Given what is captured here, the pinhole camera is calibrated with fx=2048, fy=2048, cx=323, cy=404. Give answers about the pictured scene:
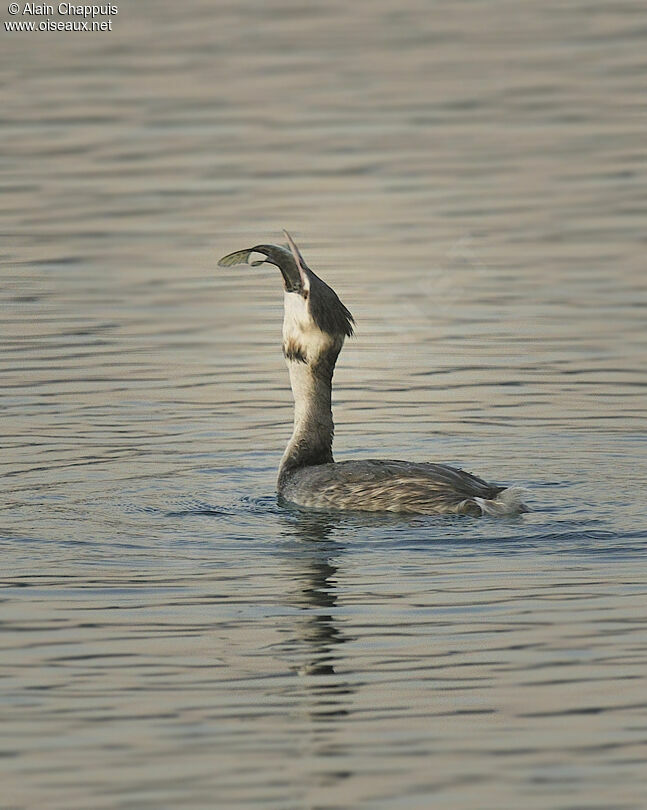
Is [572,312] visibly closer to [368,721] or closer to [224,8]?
[368,721]

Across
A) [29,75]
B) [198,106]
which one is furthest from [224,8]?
[198,106]

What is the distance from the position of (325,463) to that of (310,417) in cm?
33

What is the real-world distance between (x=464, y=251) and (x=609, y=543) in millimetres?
9380

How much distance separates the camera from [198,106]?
3052cm

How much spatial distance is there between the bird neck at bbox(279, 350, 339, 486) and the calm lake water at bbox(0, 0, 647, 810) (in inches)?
12.8

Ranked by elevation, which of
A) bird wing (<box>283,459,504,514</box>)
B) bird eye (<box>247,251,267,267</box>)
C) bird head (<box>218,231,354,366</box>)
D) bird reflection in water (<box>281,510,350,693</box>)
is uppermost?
bird eye (<box>247,251,267,267</box>)

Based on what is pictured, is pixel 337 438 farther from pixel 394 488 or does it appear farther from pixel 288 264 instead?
pixel 394 488

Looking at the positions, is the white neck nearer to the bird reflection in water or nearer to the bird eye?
the bird eye

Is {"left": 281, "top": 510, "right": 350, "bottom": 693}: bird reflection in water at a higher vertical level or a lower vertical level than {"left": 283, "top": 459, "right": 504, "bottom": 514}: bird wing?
lower
